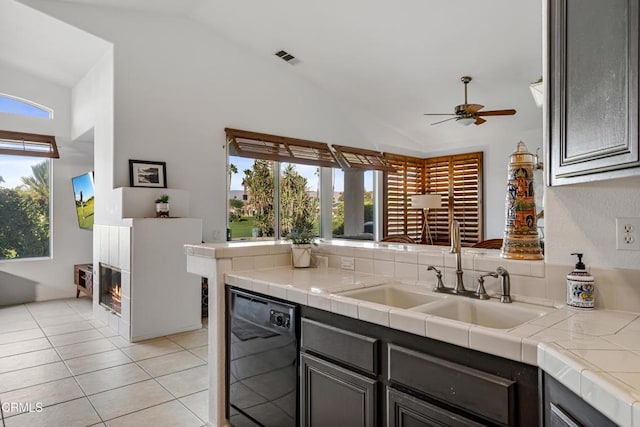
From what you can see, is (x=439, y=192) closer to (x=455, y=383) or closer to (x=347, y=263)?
(x=347, y=263)

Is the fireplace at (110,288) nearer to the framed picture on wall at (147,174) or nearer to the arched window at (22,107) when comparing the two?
the framed picture on wall at (147,174)

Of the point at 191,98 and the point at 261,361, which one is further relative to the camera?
the point at 191,98

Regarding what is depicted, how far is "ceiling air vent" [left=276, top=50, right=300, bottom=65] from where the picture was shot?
5608mm

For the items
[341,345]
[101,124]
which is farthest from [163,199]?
[341,345]

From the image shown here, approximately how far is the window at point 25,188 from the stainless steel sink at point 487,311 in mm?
6192

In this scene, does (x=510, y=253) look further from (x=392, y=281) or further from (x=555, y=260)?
(x=392, y=281)

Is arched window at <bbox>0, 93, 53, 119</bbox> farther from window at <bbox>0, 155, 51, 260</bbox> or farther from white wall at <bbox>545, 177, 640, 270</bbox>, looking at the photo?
white wall at <bbox>545, 177, 640, 270</bbox>

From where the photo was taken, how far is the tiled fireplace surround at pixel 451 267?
1445mm

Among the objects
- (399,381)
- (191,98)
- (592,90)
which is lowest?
(399,381)

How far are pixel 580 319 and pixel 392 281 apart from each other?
916mm

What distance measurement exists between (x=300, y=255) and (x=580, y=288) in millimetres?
1521

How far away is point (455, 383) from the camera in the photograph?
1.24 m

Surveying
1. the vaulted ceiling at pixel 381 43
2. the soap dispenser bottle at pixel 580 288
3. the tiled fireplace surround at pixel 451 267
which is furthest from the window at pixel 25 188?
the soap dispenser bottle at pixel 580 288

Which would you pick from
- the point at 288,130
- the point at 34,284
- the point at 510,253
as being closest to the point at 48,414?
the point at 510,253
